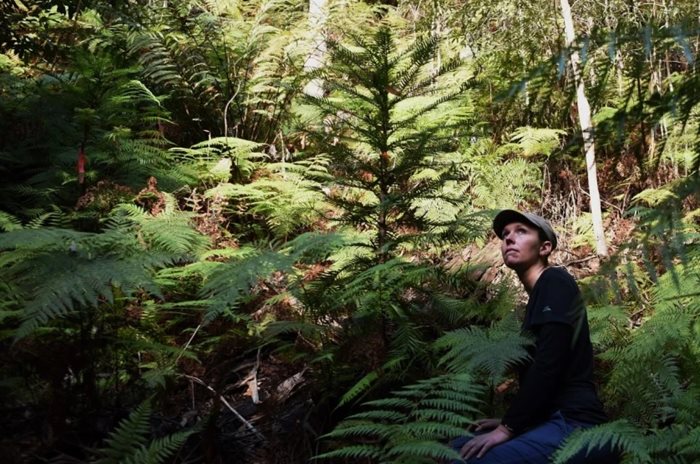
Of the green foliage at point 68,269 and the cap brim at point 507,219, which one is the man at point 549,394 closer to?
the cap brim at point 507,219

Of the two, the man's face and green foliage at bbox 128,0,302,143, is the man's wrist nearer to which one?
the man's face

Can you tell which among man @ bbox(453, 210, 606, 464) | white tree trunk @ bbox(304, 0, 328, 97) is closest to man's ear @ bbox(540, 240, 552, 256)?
man @ bbox(453, 210, 606, 464)

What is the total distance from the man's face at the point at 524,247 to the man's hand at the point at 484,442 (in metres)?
0.75

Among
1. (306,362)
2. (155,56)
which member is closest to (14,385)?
(306,362)

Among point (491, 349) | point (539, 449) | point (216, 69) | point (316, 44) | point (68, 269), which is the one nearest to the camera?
point (539, 449)

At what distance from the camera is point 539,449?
2176mm

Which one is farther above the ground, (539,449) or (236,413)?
(539,449)

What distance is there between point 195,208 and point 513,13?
381 cm

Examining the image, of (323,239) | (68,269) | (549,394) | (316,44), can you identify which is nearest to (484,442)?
(549,394)

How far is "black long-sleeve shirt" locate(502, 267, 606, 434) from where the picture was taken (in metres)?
2.27

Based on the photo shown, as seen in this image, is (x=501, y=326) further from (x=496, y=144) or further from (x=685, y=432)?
(x=496, y=144)

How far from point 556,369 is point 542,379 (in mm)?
67

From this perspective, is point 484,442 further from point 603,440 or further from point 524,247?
point 524,247

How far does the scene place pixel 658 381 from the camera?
116 inches
